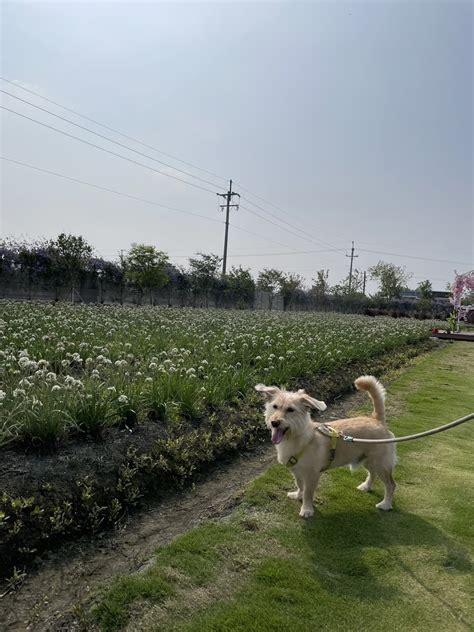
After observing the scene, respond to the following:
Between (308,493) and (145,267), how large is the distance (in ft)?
97.4

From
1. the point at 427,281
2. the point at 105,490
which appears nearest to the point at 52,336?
the point at 105,490

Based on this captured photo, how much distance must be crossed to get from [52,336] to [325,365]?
5.80 meters

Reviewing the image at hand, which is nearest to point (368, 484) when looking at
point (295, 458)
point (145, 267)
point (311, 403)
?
point (295, 458)

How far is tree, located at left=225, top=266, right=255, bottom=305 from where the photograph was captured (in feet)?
142

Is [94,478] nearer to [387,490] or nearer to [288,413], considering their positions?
[288,413]

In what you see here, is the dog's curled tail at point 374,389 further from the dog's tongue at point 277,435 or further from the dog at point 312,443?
the dog's tongue at point 277,435

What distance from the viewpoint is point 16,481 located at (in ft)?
11.8

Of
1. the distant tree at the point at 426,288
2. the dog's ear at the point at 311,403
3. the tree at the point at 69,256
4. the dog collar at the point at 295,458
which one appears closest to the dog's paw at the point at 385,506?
the dog collar at the point at 295,458

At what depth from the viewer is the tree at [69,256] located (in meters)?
26.1

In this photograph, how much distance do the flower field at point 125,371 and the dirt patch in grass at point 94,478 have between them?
0.23 meters

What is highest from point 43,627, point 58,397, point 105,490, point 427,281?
point 427,281

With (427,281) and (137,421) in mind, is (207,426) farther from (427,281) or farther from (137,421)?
(427,281)

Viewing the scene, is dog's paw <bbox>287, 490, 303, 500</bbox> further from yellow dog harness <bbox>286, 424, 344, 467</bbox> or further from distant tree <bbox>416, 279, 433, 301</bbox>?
distant tree <bbox>416, 279, 433, 301</bbox>

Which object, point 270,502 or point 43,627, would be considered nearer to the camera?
point 43,627
